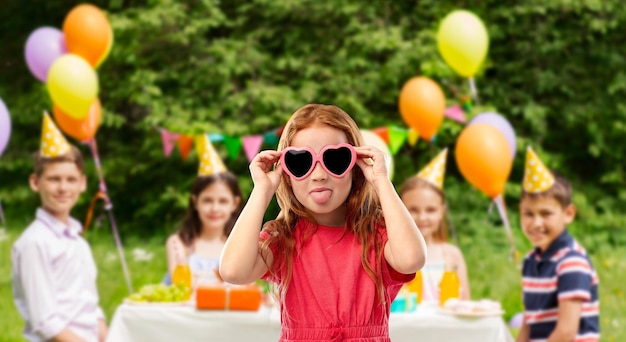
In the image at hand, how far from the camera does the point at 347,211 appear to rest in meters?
1.96

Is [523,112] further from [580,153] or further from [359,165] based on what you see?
[359,165]

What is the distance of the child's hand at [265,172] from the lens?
1.89 meters

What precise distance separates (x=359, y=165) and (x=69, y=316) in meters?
2.26

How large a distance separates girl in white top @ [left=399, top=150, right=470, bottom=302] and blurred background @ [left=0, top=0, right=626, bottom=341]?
327cm

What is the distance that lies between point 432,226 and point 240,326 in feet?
3.59

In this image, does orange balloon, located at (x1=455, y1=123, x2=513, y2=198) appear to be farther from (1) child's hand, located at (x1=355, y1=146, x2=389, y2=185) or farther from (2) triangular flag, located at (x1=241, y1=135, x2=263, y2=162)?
(1) child's hand, located at (x1=355, y1=146, x2=389, y2=185)

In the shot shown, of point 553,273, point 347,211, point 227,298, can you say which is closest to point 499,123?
point 553,273

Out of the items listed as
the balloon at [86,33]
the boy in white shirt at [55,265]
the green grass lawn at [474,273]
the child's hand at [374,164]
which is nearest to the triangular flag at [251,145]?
the balloon at [86,33]

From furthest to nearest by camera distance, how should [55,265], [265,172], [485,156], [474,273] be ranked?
[474,273] < [485,156] < [55,265] < [265,172]

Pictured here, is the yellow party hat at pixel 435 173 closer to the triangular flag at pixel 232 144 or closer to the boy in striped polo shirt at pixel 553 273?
the boy in striped polo shirt at pixel 553 273

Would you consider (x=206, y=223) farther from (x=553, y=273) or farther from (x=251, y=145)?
(x=553, y=273)

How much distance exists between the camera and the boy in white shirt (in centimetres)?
367

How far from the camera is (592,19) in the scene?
26.8 ft

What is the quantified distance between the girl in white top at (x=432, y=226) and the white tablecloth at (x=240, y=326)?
1.89 feet
